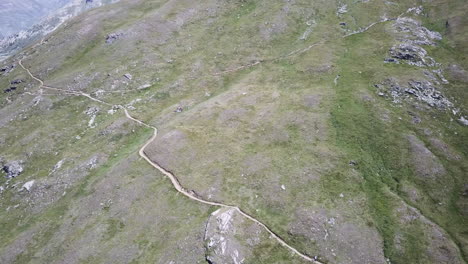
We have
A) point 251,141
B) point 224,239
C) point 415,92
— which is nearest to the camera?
point 224,239

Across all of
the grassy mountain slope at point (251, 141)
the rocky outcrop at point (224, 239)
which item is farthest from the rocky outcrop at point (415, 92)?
the rocky outcrop at point (224, 239)

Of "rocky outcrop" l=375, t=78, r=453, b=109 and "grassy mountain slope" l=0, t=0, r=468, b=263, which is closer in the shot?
"grassy mountain slope" l=0, t=0, r=468, b=263

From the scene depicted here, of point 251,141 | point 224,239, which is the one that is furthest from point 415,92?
point 224,239

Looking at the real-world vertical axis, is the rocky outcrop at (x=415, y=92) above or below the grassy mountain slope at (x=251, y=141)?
above

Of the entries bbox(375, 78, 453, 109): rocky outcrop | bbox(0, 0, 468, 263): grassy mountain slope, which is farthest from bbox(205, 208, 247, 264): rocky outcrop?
bbox(375, 78, 453, 109): rocky outcrop

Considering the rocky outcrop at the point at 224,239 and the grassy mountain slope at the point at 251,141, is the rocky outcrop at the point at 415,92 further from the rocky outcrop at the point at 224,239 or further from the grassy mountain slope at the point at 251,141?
the rocky outcrop at the point at 224,239

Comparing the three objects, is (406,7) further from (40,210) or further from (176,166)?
(40,210)

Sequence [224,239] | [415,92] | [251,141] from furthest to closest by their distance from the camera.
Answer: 1. [415,92]
2. [251,141]
3. [224,239]

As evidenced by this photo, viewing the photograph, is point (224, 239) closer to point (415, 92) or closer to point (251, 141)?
point (251, 141)

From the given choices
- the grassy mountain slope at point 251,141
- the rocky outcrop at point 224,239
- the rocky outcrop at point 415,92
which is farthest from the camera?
the rocky outcrop at point 415,92

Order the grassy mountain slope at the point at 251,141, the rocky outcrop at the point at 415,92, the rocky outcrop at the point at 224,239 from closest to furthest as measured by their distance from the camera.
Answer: the rocky outcrop at the point at 224,239 → the grassy mountain slope at the point at 251,141 → the rocky outcrop at the point at 415,92

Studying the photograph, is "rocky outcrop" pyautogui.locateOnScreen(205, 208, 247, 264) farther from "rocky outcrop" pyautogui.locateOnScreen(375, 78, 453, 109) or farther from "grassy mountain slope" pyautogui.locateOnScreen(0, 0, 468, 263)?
"rocky outcrop" pyautogui.locateOnScreen(375, 78, 453, 109)

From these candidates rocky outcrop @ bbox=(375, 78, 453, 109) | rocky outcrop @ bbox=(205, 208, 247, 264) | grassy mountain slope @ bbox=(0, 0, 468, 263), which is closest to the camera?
rocky outcrop @ bbox=(205, 208, 247, 264)
